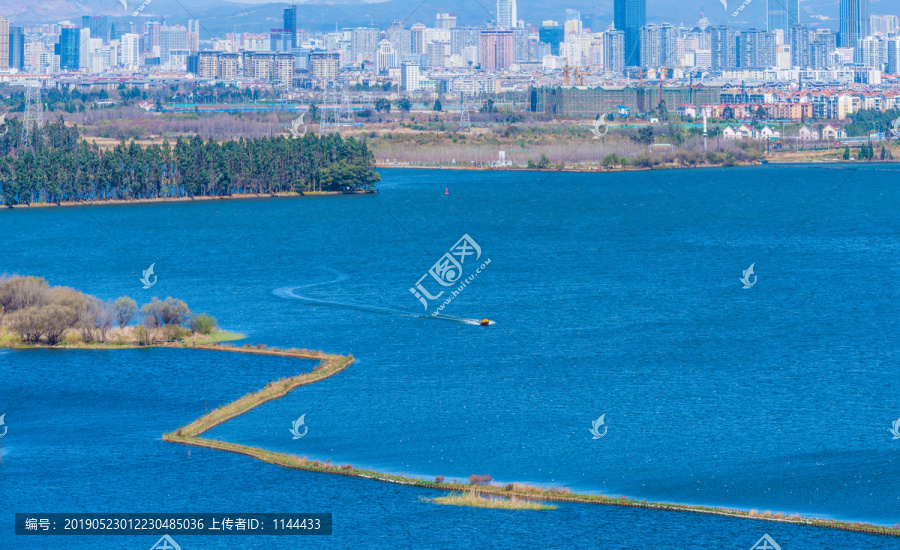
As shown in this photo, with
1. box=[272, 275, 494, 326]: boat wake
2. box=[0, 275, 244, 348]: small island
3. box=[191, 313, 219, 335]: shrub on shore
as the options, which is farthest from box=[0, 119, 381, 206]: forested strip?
box=[191, 313, 219, 335]: shrub on shore

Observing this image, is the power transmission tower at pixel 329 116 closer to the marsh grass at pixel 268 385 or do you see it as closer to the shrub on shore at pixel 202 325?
the shrub on shore at pixel 202 325

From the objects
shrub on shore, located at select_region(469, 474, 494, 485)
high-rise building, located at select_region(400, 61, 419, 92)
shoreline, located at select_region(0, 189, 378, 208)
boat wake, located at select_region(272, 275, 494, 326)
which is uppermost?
high-rise building, located at select_region(400, 61, 419, 92)

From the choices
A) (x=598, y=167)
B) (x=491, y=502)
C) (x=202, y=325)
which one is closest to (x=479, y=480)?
(x=491, y=502)

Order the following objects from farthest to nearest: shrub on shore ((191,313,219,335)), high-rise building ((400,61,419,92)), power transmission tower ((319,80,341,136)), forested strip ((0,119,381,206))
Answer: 1. high-rise building ((400,61,419,92))
2. power transmission tower ((319,80,341,136))
3. forested strip ((0,119,381,206))
4. shrub on shore ((191,313,219,335))

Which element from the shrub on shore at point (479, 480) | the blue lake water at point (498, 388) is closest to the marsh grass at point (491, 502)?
the blue lake water at point (498, 388)

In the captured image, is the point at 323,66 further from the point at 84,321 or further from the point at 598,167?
the point at 84,321

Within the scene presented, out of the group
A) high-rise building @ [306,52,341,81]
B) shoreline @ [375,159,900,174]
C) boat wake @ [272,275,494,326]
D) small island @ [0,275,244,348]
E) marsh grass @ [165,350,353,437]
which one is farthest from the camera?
high-rise building @ [306,52,341,81]

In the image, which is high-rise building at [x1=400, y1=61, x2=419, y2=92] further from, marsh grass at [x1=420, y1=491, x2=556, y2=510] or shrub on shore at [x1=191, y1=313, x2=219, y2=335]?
marsh grass at [x1=420, y1=491, x2=556, y2=510]
